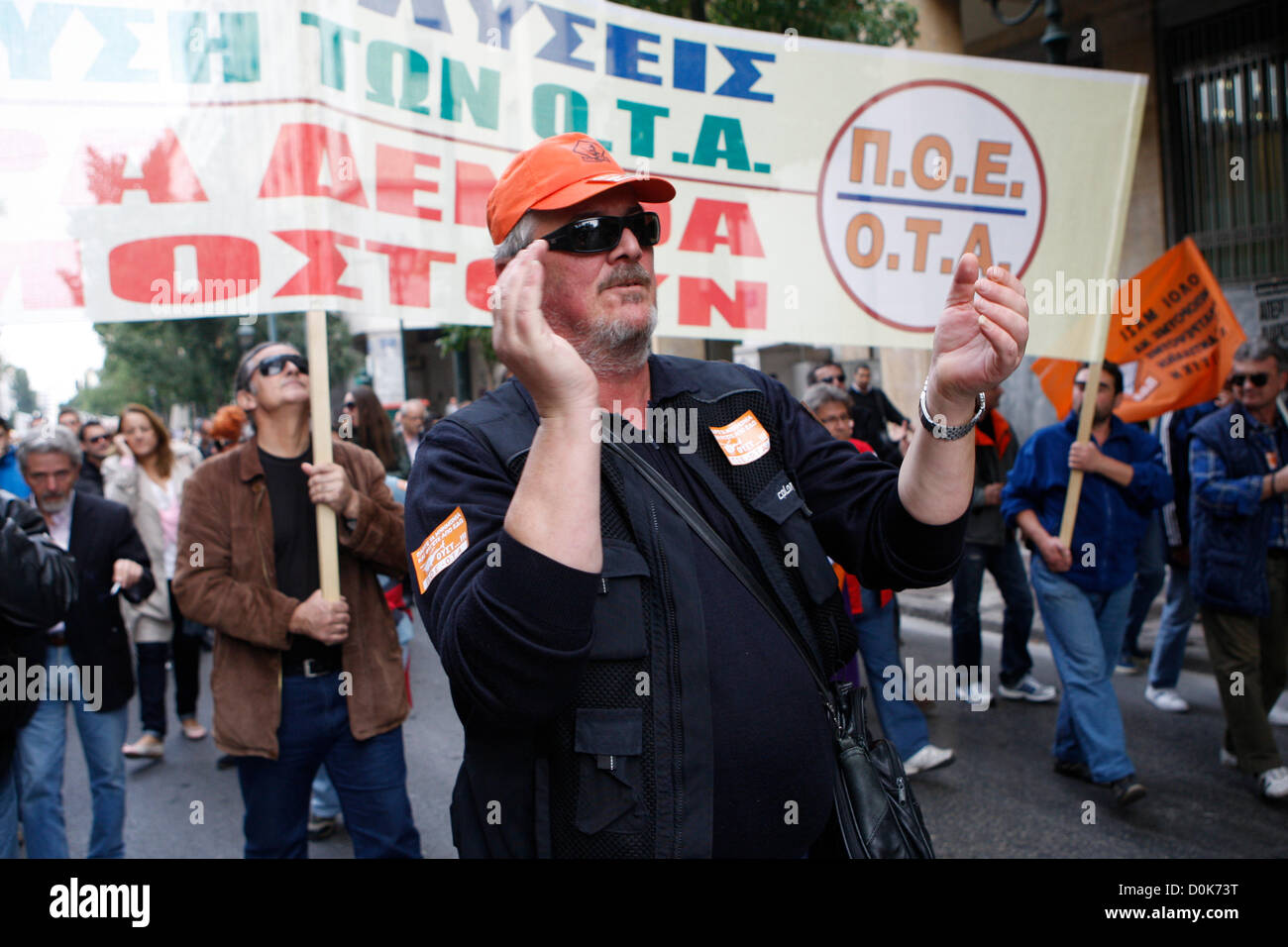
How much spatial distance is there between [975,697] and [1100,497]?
5.09ft

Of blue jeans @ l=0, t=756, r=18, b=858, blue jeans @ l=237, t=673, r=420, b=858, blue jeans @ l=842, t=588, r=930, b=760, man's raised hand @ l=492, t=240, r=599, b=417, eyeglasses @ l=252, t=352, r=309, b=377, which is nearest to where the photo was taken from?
man's raised hand @ l=492, t=240, r=599, b=417

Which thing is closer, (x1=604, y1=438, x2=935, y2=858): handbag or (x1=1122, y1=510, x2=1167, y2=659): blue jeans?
(x1=604, y1=438, x2=935, y2=858): handbag

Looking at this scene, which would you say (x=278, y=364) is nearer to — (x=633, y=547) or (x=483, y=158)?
(x=483, y=158)

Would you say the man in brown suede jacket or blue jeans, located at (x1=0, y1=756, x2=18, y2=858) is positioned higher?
the man in brown suede jacket

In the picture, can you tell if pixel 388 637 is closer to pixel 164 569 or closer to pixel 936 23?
pixel 164 569

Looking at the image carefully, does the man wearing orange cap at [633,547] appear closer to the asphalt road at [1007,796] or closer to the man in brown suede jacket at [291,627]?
the man in brown suede jacket at [291,627]

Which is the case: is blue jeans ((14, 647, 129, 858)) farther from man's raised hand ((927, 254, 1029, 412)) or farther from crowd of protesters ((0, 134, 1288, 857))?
man's raised hand ((927, 254, 1029, 412))

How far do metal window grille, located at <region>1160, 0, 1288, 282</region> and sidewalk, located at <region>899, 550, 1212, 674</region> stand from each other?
4.29 m

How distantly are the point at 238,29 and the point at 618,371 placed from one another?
6.61ft

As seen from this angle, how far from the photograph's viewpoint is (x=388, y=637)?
347 cm

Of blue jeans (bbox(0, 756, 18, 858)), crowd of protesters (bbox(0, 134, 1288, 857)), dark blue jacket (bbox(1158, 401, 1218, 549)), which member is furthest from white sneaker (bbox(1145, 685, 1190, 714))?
blue jeans (bbox(0, 756, 18, 858))


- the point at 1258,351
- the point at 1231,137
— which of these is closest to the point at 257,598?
the point at 1258,351

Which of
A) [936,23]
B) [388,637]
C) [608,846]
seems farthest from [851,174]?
[936,23]

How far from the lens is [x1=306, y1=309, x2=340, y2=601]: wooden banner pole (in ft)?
10.1
